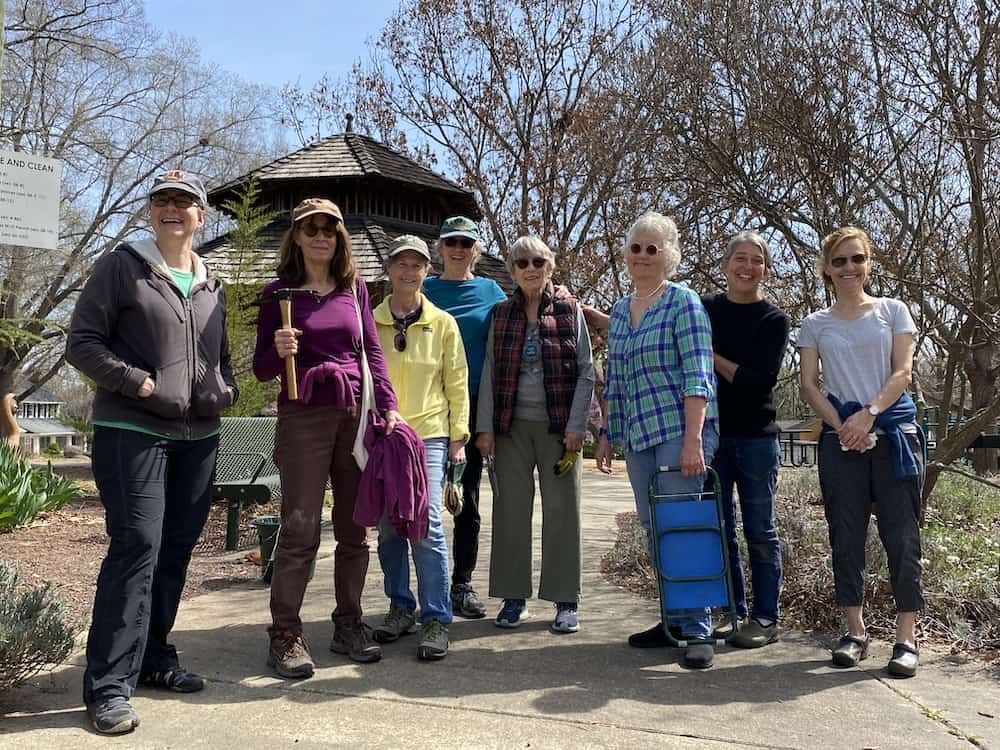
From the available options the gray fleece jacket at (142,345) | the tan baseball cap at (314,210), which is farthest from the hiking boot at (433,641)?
the tan baseball cap at (314,210)

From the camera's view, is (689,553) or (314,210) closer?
(314,210)

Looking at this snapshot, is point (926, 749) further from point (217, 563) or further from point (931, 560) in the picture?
point (217, 563)

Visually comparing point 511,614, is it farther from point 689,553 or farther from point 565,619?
point 689,553

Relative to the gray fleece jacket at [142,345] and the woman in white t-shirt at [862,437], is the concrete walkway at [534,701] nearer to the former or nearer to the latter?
the woman in white t-shirt at [862,437]

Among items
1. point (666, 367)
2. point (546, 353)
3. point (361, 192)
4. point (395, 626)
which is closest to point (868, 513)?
point (666, 367)

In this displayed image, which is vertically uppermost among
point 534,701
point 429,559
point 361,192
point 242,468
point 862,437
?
point 361,192

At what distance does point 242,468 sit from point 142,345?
15.4 feet

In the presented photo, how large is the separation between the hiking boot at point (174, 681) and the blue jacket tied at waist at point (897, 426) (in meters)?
2.95

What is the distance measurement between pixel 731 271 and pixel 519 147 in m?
19.2

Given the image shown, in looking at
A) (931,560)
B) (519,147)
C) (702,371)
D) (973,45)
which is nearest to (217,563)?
(702,371)

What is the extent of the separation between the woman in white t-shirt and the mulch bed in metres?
3.47

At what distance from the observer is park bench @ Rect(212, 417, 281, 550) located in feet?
21.7

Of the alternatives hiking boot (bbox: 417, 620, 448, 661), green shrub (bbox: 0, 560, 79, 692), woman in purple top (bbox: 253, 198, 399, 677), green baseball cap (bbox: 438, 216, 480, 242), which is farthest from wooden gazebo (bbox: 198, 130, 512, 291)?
green shrub (bbox: 0, 560, 79, 692)

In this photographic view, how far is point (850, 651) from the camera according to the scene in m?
3.85
